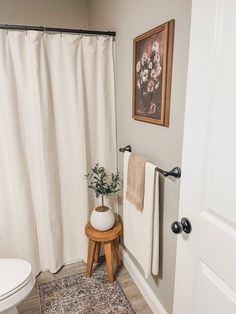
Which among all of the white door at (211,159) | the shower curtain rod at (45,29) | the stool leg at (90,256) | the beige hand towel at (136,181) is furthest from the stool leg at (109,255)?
the shower curtain rod at (45,29)

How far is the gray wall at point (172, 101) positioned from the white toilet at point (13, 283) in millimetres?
820

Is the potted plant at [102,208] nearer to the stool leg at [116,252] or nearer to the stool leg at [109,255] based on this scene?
the stool leg at [109,255]

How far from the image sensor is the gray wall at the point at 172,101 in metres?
1.10

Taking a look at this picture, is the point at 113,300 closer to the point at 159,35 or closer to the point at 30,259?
the point at 30,259

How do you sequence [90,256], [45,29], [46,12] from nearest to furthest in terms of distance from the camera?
[45,29] → [90,256] → [46,12]

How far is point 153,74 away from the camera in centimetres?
131

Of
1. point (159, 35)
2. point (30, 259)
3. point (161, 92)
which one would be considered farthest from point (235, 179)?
point (30, 259)

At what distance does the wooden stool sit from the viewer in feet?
5.72

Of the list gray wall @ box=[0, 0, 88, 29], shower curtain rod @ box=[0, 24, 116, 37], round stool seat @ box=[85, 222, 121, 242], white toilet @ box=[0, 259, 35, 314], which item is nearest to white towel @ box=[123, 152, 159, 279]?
round stool seat @ box=[85, 222, 121, 242]

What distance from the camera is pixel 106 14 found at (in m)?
1.85

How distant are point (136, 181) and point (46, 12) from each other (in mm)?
1847

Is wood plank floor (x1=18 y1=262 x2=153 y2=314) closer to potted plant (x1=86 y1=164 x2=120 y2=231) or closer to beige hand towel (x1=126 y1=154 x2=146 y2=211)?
potted plant (x1=86 y1=164 x2=120 y2=231)

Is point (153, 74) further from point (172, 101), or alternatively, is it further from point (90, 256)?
point (90, 256)

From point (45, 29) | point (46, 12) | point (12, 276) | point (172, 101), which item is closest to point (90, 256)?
point (12, 276)
